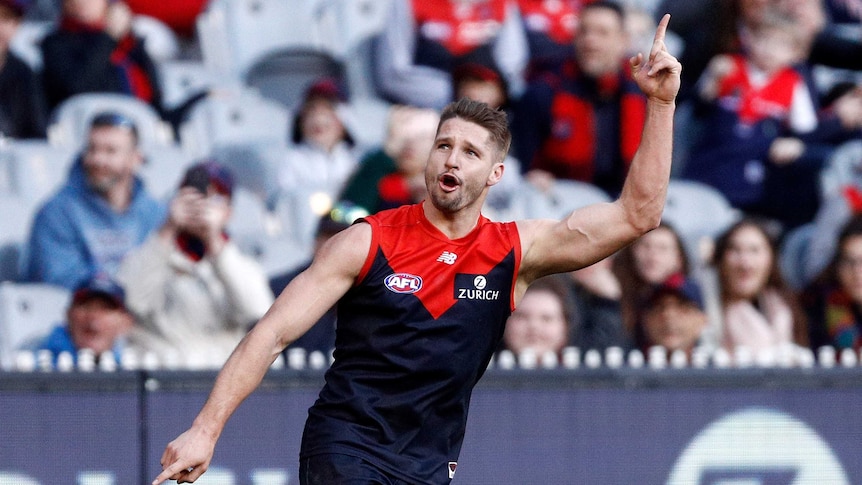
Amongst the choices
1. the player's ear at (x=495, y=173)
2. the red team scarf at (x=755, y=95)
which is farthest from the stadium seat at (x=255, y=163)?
the player's ear at (x=495, y=173)

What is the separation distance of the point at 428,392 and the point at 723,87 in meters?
5.36

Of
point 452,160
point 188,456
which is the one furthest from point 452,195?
point 188,456

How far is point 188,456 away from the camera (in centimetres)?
384

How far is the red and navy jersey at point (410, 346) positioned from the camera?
4207 millimetres

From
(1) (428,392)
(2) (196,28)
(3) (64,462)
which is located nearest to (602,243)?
(1) (428,392)

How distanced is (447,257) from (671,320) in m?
2.90

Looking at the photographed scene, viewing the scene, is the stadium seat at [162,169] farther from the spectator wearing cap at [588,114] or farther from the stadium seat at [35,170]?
the spectator wearing cap at [588,114]

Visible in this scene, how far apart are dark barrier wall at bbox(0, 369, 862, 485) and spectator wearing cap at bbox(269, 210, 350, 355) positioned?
0.60 meters

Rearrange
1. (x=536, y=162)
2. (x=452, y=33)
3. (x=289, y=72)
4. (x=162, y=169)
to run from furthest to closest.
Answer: (x=289, y=72), (x=452, y=33), (x=536, y=162), (x=162, y=169)

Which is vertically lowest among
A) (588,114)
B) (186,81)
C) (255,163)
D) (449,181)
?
(449,181)

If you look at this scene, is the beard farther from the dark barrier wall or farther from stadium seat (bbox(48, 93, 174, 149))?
stadium seat (bbox(48, 93, 174, 149))

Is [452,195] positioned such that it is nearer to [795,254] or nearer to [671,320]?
[671,320]

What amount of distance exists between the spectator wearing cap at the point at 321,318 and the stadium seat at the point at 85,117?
1.73 m

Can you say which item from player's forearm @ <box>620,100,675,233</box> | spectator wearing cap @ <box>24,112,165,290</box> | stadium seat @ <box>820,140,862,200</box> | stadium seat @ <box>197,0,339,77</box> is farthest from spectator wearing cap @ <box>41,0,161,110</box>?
player's forearm @ <box>620,100,675,233</box>
